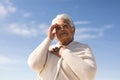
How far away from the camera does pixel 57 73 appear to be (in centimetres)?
402

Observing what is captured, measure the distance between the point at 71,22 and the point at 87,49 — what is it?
1.88ft

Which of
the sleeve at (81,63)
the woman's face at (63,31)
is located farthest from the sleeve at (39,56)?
the sleeve at (81,63)

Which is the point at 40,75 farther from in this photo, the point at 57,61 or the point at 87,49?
the point at 87,49

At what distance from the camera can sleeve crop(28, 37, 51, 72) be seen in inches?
161

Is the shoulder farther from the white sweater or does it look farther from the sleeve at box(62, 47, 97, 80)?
the sleeve at box(62, 47, 97, 80)

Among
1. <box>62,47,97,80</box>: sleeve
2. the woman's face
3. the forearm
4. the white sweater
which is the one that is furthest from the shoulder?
the forearm

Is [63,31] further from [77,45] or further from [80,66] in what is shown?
[80,66]

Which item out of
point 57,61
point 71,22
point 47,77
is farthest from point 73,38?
point 47,77

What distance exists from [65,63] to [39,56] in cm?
44

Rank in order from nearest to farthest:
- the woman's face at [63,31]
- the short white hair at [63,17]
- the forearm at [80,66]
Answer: the forearm at [80,66]
the woman's face at [63,31]
the short white hair at [63,17]

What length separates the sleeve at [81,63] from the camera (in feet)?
12.5

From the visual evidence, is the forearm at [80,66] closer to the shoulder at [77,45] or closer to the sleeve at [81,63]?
the sleeve at [81,63]

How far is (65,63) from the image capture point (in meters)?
4.06

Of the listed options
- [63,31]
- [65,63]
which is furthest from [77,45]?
[65,63]
